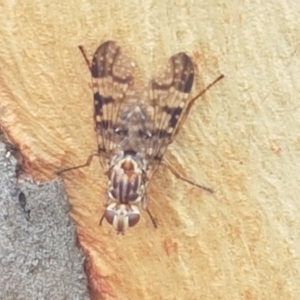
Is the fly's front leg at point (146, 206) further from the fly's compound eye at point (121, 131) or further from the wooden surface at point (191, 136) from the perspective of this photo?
the fly's compound eye at point (121, 131)

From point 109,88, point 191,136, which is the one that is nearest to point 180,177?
point 191,136

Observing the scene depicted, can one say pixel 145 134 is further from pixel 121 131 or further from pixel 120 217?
pixel 120 217

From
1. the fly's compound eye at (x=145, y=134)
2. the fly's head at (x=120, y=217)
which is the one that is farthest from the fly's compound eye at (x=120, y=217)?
the fly's compound eye at (x=145, y=134)

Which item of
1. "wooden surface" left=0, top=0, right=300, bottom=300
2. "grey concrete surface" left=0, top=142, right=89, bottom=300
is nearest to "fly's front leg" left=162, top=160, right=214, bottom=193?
"wooden surface" left=0, top=0, right=300, bottom=300

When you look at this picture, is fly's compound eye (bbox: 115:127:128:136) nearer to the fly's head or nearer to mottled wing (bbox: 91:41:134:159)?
mottled wing (bbox: 91:41:134:159)

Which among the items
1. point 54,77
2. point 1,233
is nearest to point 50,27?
point 54,77

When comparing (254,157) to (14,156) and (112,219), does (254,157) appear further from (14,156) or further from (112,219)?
(14,156)
